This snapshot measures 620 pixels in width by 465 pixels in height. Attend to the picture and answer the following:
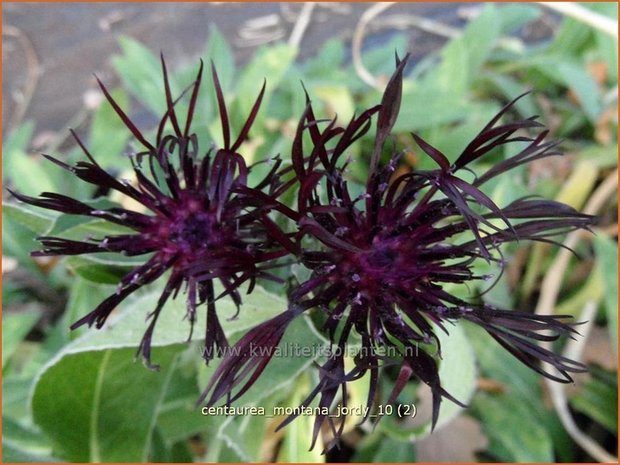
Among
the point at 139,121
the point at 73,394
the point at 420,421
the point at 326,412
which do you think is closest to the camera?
the point at 326,412

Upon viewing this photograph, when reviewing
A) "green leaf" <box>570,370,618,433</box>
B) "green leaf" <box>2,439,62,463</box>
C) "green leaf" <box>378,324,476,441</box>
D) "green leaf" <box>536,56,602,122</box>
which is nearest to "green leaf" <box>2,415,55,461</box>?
"green leaf" <box>2,439,62,463</box>

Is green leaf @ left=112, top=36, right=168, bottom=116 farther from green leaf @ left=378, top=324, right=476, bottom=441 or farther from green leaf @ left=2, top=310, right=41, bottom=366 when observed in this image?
green leaf @ left=378, top=324, right=476, bottom=441

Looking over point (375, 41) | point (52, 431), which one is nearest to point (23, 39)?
point (375, 41)

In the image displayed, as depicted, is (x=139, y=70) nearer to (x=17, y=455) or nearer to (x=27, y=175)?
(x=27, y=175)

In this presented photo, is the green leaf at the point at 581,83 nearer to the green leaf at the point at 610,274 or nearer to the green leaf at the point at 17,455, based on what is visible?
the green leaf at the point at 610,274

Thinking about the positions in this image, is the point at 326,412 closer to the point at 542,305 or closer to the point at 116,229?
the point at 116,229

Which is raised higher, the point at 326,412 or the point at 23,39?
the point at 23,39

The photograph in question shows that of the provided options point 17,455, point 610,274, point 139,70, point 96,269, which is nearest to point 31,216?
point 96,269
